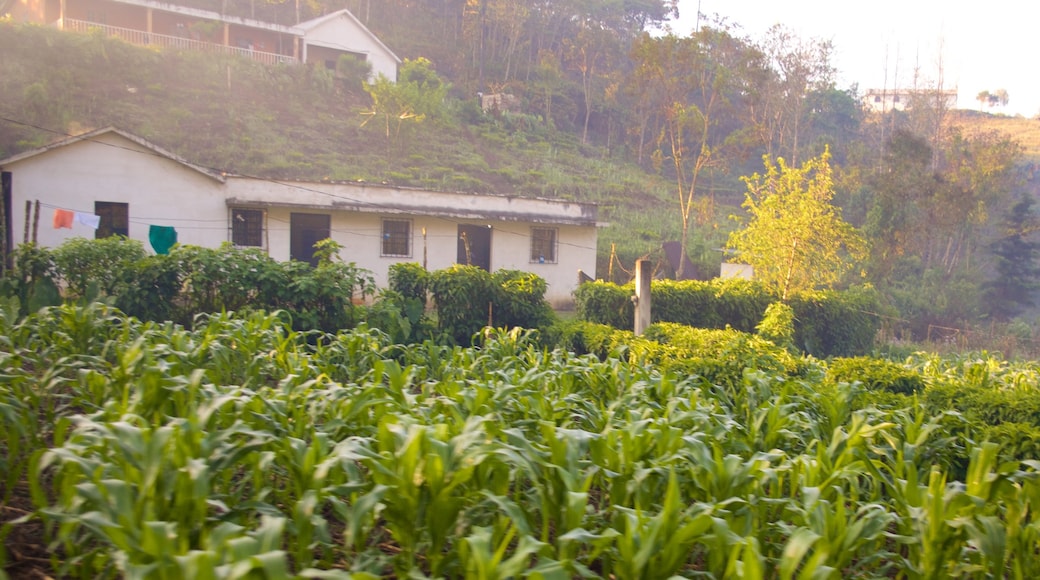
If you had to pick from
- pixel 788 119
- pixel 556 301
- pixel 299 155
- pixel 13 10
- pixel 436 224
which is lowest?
pixel 556 301

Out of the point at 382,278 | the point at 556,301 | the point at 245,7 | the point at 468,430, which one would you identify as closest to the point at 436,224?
the point at 382,278

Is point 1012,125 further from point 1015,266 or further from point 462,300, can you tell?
point 462,300

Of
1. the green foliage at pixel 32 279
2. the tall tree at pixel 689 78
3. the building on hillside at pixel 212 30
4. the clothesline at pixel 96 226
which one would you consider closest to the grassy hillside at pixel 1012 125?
the tall tree at pixel 689 78

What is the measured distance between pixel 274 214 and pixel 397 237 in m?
3.49

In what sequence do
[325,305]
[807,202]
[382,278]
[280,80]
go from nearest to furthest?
[325,305], [807,202], [382,278], [280,80]

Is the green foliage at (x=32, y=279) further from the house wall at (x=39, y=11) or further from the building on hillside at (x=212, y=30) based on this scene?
the house wall at (x=39, y=11)

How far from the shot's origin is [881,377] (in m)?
8.23

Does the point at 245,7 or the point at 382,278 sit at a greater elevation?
the point at 245,7

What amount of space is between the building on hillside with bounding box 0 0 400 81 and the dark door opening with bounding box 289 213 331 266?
18068 mm

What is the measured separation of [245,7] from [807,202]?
34.6m

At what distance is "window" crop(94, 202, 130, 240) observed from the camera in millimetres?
18062

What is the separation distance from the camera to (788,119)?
1690 inches

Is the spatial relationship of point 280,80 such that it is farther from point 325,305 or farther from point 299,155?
point 325,305

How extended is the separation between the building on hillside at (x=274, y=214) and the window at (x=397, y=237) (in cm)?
3
